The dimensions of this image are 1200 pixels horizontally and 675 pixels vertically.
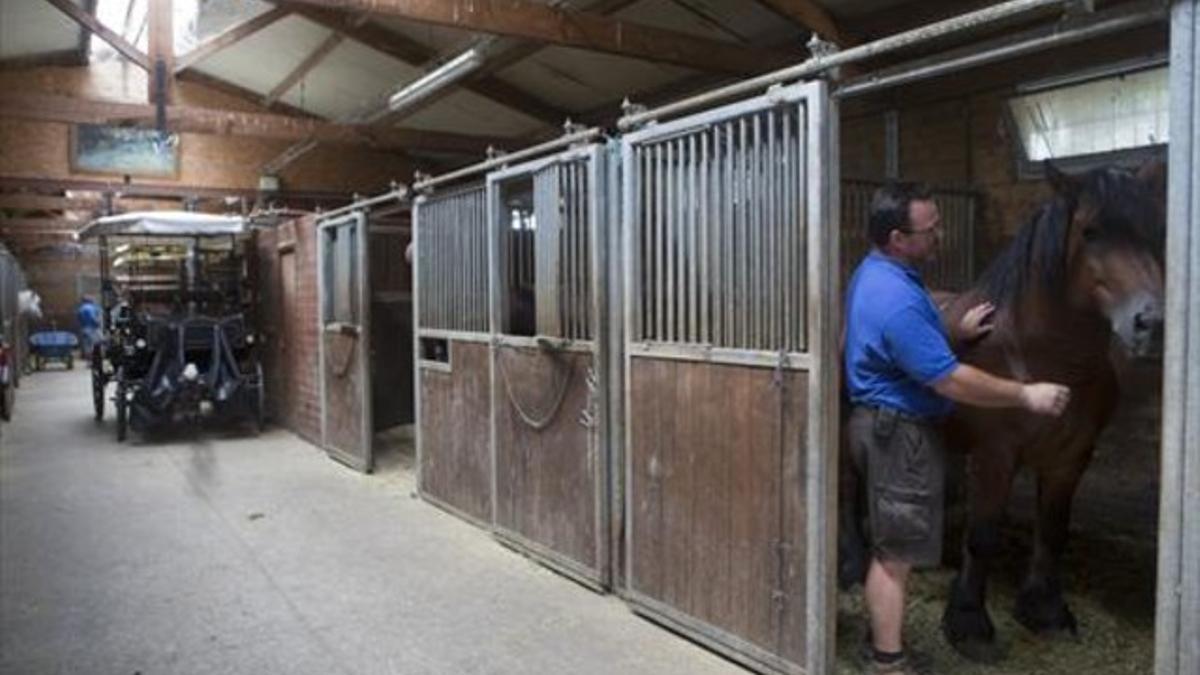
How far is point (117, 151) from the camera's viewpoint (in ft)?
45.2

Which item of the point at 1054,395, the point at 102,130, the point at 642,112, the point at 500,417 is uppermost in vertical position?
the point at 102,130

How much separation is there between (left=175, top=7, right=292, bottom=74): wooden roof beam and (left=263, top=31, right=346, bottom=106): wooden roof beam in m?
0.78

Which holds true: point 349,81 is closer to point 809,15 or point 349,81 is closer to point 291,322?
point 291,322

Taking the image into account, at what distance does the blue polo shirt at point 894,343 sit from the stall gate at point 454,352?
7.99 ft

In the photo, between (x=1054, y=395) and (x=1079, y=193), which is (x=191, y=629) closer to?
(x=1054, y=395)

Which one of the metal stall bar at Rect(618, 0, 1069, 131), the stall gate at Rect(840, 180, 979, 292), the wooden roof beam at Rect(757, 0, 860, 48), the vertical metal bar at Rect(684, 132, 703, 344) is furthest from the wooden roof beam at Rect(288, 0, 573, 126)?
the metal stall bar at Rect(618, 0, 1069, 131)

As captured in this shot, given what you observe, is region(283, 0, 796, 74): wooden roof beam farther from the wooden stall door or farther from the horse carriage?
the horse carriage

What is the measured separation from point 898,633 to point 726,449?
819 mm

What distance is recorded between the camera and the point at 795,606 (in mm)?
2955

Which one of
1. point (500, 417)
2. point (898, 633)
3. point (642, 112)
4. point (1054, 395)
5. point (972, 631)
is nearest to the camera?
point (1054, 395)

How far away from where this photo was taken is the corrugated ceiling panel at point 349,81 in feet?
33.3

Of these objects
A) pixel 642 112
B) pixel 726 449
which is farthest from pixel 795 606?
pixel 642 112

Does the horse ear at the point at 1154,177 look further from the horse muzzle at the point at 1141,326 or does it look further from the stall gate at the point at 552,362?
the stall gate at the point at 552,362

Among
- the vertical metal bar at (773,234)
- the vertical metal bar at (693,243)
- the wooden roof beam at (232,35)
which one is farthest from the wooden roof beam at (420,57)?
the vertical metal bar at (773,234)
